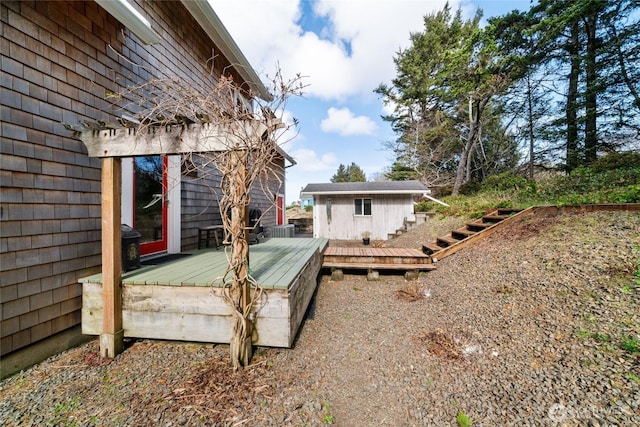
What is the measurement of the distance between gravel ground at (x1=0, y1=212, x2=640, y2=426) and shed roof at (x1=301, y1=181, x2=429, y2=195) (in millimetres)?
6755

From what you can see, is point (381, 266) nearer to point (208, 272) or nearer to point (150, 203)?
point (208, 272)

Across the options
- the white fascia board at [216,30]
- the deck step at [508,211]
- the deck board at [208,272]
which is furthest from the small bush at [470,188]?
the deck board at [208,272]

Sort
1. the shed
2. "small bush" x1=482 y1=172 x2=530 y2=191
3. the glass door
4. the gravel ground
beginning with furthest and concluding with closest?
the shed
"small bush" x1=482 y1=172 x2=530 y2=191
the glass door
the gravel ground

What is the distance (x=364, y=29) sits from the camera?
37.6 feet

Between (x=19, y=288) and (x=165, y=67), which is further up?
(x=165, y=67)

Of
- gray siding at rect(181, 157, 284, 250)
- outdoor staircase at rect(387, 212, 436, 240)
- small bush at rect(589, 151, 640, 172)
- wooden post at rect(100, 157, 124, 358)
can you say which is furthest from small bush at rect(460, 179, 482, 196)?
wooden post at rect(100, 157, 124, 358)

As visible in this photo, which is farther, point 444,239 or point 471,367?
point 444,239

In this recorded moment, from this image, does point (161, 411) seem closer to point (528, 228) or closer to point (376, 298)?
point (376, 298)

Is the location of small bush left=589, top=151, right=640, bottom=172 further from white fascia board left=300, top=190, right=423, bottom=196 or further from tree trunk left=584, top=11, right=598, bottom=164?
white fascia board left=300, top=190, right=423, bottom=196

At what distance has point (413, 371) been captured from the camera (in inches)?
91.9

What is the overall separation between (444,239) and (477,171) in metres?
14.7

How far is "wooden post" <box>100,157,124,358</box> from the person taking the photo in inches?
95.7

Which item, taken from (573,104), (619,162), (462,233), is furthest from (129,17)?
(573,104)

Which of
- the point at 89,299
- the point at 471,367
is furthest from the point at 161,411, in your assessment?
the point at 471,367
